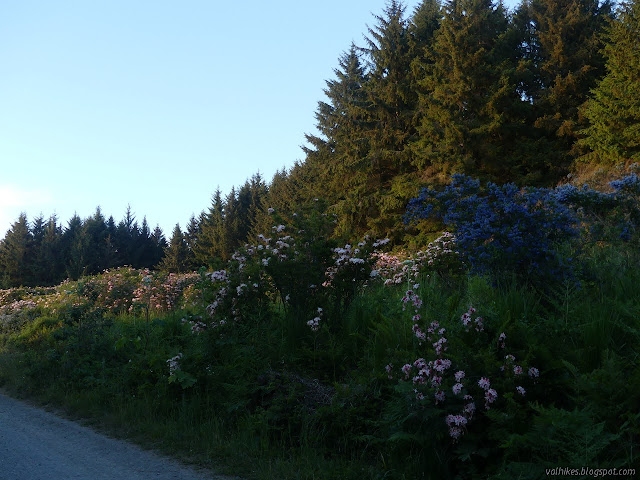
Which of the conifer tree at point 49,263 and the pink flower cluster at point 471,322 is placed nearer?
the pink flower cluster at point 471,322

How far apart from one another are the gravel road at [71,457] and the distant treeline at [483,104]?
1503cm

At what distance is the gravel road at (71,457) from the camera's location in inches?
190

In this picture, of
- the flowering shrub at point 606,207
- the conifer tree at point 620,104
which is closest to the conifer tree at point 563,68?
the conifer tree at point 620,104

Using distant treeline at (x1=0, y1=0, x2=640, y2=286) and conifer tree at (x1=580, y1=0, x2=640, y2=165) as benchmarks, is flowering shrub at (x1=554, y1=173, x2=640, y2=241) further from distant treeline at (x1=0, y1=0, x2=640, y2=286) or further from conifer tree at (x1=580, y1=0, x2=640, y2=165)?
conifer tree at (x1=580, y1=0, x2=640, y2=165)

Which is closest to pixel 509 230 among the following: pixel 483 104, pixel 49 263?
pixel 483 104

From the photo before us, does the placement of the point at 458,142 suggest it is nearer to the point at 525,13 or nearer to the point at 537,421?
the point at 525,13

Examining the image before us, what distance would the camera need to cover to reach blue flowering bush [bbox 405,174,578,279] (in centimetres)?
609

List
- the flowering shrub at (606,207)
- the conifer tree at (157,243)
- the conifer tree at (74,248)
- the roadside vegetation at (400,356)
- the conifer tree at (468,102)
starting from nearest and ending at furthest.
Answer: the roadside vegetation at (400,356) < the flowering shrub at (606,207) < the conifer tree at (468,102) < the conifer tree at (74,248) < the conifer tree at (157,243)

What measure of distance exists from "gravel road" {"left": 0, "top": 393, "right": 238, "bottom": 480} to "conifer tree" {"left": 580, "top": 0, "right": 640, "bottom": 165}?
20759 mm

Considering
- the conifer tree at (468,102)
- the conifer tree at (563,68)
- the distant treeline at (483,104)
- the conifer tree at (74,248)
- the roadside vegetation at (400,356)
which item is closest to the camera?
the roadside vegetation at (400,356)

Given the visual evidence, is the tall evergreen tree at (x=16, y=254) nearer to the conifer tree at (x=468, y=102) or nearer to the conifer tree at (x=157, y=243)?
the conifer tree at (x=157, y=243)

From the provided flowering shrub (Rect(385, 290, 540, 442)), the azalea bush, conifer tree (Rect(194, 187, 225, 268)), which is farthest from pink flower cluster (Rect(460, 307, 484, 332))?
conifer tree (Rect(194, 187, 225, 268))

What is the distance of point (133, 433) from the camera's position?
621 cm

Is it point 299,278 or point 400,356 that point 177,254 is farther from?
point 400,356
